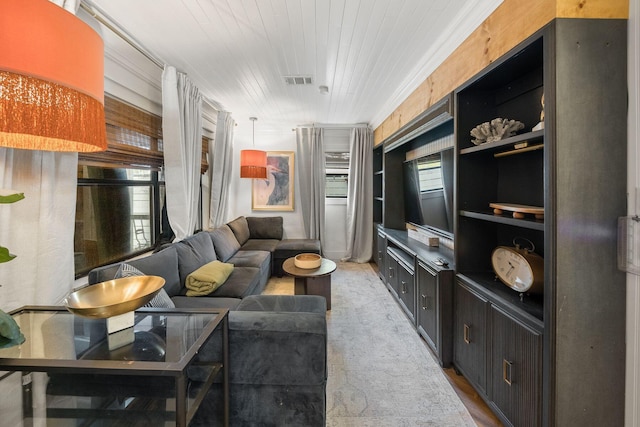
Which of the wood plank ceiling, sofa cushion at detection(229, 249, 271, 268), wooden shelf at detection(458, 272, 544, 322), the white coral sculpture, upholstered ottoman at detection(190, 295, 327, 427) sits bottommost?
upholstered ottoman at detection(190, 295, 327, 427)

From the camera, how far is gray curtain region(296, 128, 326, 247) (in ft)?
16.8

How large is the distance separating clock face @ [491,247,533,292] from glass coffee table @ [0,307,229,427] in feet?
5.32

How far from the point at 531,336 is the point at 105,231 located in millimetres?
3159

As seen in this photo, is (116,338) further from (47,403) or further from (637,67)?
(637,67)

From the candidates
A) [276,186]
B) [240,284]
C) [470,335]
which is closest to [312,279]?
[240,284]

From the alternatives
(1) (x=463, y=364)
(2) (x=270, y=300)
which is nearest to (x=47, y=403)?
(2) (x=270, y=300)

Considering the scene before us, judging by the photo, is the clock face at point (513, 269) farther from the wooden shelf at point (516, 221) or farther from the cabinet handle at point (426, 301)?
the cabinet handle at point (426, 301)

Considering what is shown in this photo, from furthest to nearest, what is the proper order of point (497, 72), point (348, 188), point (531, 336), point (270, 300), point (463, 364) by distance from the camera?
point (348, 188), point (270, 300), point (463, 364), point (497, 72), point (531, 336)

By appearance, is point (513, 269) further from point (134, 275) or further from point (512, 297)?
point (134, 275)

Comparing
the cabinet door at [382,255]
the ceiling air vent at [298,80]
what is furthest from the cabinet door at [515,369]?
the ceiling air vent at [298,80]

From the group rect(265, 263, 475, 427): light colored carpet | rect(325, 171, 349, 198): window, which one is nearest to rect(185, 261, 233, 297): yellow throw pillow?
rect(265, 263, 475, 427): light colored carpet

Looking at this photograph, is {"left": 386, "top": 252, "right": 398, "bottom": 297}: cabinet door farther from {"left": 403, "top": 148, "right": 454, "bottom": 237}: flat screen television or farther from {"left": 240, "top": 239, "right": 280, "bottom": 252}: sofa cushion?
{"left": 240, "top": 239, "right": 280, "bottom": 252}: sofa cushion

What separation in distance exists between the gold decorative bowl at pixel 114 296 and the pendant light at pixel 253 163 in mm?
3247

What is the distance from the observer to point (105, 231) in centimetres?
238
